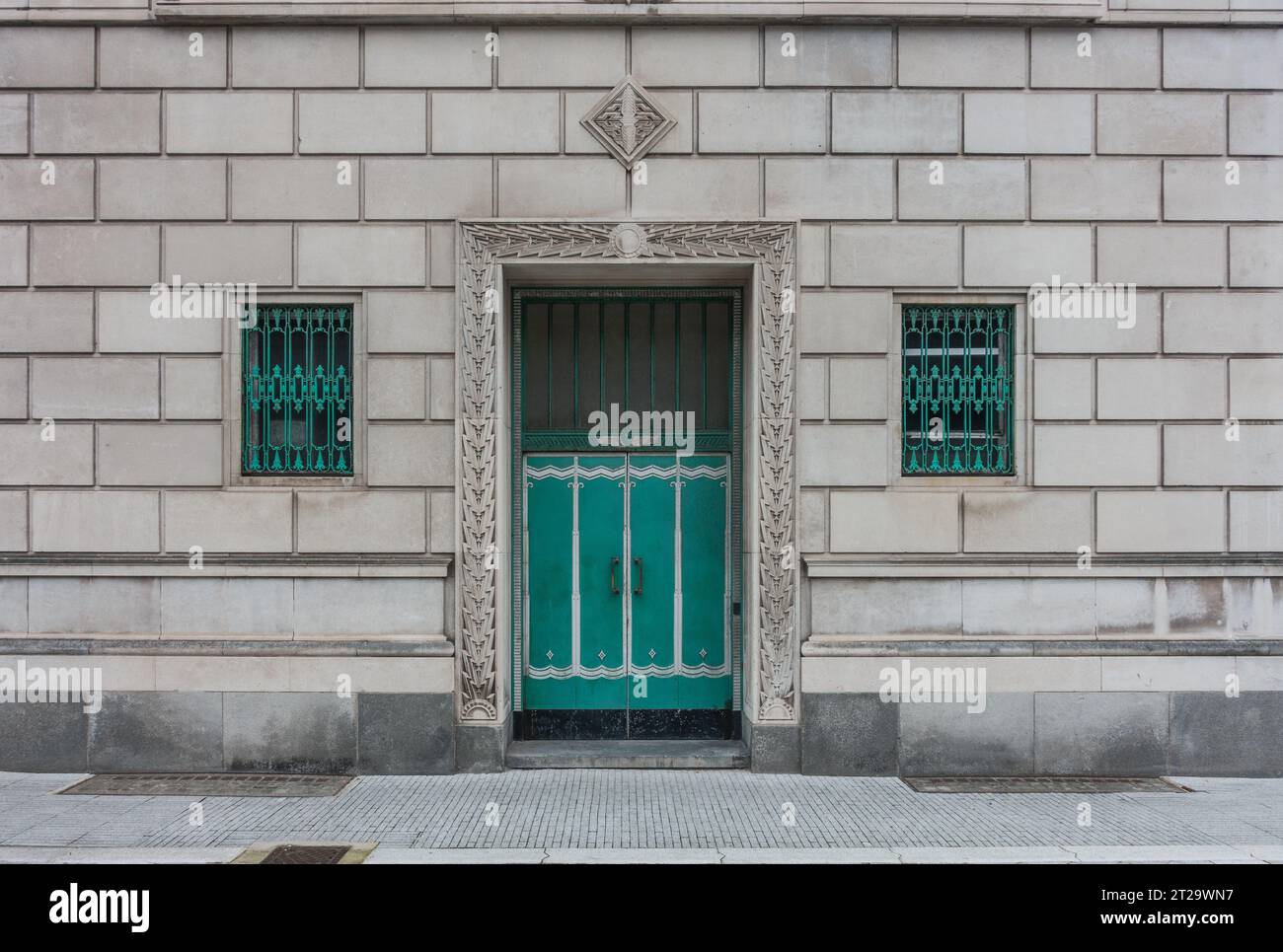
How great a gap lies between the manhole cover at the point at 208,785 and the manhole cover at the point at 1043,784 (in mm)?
5358

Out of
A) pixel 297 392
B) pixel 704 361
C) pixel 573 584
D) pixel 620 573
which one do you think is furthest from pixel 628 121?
pixel 573 584

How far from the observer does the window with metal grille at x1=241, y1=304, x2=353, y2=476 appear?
28.8 ft

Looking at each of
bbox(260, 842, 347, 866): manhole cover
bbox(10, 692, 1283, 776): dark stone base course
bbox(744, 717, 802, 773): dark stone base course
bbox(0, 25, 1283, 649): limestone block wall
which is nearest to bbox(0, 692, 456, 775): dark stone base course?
bbox(10, 692, 1283, 776): dark stone base course

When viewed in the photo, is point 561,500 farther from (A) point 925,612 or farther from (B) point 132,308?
(B) point 132,308

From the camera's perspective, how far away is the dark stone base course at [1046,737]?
8547mm

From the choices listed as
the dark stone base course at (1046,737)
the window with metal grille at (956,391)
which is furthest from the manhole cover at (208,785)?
the window with metal grille at (956,391)

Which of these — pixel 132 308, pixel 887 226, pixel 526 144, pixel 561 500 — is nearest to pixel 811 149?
pixel 887 226

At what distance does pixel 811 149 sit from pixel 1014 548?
4.26 m

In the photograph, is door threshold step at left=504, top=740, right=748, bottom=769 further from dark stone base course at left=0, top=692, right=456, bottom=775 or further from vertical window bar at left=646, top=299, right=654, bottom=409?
vertical window bar at left=646, top=299, right=654, bottom=409

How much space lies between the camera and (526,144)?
8.65m

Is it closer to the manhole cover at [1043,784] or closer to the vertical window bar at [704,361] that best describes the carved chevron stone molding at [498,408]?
the vertical window bar at [704,361]

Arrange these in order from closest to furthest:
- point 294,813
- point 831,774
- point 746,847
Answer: point 746,847 < point 294,813 < point 831,774

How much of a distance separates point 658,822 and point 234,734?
416cm

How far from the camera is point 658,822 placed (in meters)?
7.23
